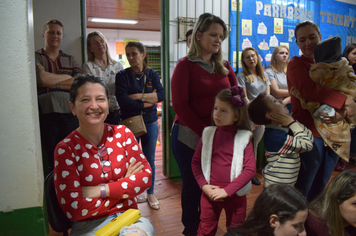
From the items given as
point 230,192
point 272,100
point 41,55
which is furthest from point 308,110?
point 41,55

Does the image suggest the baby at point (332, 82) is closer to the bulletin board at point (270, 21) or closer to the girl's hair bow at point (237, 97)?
the girl's hair bow at point (237, 97)

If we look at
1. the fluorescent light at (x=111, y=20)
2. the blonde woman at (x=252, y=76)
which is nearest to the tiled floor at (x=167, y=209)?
the blonde woman at (x=252, y=76)

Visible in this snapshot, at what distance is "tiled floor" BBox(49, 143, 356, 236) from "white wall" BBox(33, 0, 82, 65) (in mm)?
1800

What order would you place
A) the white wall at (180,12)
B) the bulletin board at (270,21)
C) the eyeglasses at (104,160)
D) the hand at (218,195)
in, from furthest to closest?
1. the bulletin board at (270,21)
2. the white wall at (180,12)
3. the hand at (218,195)
4. the eyeglasses at (104,160)

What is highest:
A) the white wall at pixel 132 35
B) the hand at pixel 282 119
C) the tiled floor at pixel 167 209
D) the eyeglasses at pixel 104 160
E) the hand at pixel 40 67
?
the white wall at pixel 132 35

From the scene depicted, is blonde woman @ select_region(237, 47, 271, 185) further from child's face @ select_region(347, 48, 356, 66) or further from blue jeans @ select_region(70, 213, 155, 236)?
blue jeans @ select_region(70, 213, 155, 236)

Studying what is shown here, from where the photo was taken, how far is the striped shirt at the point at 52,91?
2.21 metres

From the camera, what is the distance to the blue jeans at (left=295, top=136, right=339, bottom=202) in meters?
1.70

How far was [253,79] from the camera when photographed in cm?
332

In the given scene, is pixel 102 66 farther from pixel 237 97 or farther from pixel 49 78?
pixel 237 97

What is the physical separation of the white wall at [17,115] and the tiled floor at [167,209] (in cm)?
149

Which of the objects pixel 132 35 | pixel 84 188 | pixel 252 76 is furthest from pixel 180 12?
pixel 132 35

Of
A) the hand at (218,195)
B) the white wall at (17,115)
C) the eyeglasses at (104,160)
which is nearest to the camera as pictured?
the white wall at (17,115)

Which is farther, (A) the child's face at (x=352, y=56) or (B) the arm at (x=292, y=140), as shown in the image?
(A) the child's face at (x=352, y=56)
